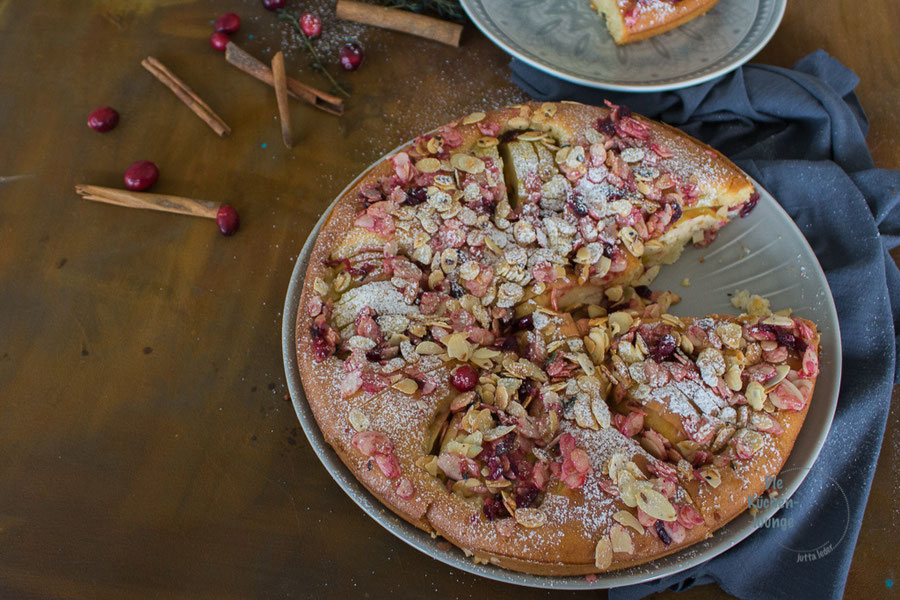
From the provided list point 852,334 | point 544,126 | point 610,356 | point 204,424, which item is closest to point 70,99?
point 204,424

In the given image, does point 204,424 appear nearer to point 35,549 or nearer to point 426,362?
point 35,549

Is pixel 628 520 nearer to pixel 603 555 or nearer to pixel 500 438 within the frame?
pixel 603 555

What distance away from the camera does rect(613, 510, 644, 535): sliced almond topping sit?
1604 millimetres

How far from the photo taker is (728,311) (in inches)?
83.9

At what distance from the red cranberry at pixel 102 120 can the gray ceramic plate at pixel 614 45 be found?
142 centimetres

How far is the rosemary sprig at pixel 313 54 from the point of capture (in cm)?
264

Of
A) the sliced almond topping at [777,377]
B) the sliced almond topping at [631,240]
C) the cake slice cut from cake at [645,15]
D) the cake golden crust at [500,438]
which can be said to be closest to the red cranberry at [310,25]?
the cake golden crust at [500,438]

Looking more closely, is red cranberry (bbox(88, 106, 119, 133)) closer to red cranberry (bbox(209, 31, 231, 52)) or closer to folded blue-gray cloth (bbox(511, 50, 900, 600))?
red cranberry (bbox(209, 31, 231, 52))

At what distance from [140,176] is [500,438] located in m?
1.64

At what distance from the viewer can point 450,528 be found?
1.65 metres

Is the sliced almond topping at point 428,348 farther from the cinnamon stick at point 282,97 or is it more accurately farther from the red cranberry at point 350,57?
the red cranberry at point 350,57

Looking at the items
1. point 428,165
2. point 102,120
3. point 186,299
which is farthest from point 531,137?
point 102,120

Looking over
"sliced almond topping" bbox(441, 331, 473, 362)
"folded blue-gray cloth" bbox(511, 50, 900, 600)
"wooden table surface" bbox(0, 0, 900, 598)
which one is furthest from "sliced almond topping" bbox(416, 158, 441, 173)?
"folded blue-gray cloth" bbox(511, 50, 900, 600)

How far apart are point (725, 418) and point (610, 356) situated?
35 centimetres
